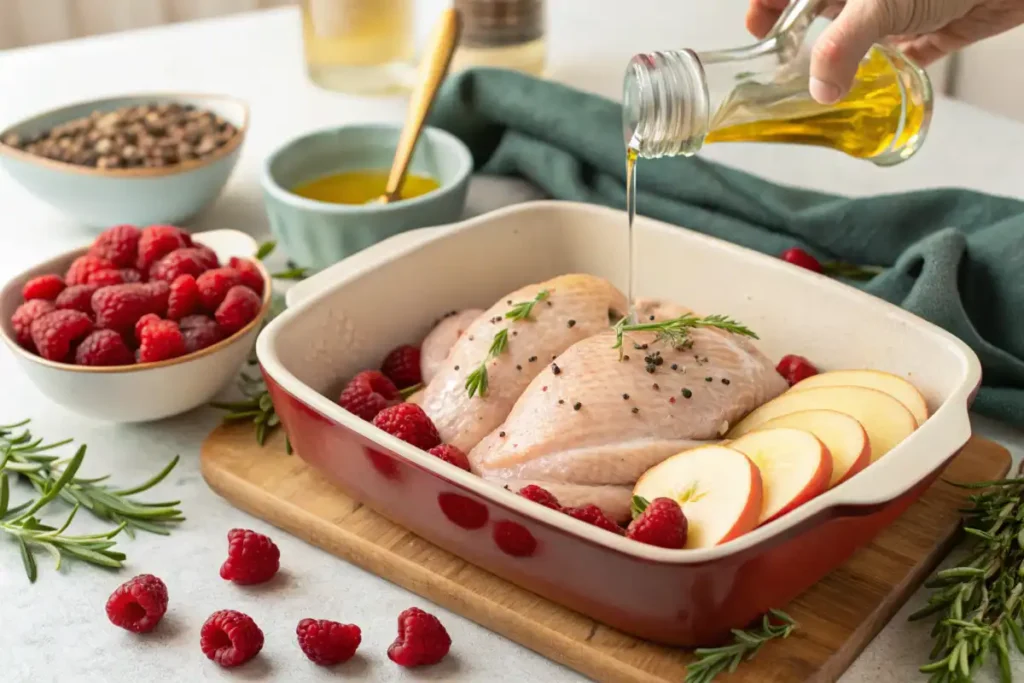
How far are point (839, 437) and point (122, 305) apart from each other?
874 mm

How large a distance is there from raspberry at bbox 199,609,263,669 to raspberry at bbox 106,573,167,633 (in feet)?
0.21

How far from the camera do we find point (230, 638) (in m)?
1.20

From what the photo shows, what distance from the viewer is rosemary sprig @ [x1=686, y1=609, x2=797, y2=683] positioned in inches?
45.0

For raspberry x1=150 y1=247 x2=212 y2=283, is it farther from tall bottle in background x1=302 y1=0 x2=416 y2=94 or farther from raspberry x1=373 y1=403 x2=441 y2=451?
tall bottle in background x1=302 y1=0 x2=416 y2=94

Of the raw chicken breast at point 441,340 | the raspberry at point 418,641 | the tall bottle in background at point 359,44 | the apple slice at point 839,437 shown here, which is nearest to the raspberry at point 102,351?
the raw chicken breast at point 441,340

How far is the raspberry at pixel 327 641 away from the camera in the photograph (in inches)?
46.9

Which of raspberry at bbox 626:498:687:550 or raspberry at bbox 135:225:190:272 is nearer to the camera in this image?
raspberry at bbox 626:498:687:550

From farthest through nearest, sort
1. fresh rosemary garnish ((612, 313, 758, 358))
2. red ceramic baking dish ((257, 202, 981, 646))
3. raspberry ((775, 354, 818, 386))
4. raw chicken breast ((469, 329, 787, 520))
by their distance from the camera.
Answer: raspberry ((775, 354, 818, 386)), fresh rosemary garnish ((612, 313, 758, 358)), raw chicken breast ((469, 329, 787, 520)), red ceramic baking dish ((257, 202, 981, 646))

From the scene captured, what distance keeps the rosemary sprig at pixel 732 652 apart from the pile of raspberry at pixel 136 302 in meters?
0.74

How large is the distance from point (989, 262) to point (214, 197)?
1.24 meters

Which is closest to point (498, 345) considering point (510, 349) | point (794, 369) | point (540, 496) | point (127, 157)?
point (510, 349)

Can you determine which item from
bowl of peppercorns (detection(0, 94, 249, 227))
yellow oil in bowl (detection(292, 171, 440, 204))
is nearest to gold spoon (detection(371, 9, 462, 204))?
yellow oil in bowl (detection(292, 171, 440, 204))

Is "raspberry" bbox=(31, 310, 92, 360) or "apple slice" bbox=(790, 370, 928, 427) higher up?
"raspberry" bbox=(31, 310, 92, 360)

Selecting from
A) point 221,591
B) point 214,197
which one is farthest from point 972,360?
point 214,197
